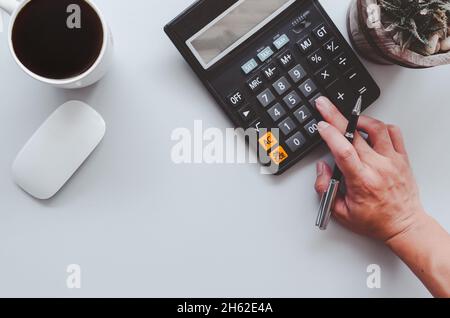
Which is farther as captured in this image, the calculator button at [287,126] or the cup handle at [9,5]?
the calculator button at [287,126]

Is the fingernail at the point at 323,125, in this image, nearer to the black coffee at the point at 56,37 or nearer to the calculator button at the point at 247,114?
the calculator button at the point at 247,114

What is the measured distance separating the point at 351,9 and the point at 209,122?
21 centimetres

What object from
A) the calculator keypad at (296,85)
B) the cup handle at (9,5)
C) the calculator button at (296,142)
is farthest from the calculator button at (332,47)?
the cup handle at (9,5)

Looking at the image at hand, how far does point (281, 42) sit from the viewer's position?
0.55 m

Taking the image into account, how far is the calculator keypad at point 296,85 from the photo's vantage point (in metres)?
0.55

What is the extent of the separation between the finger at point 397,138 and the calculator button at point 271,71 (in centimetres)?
15

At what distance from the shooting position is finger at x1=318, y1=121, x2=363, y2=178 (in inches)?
21.1

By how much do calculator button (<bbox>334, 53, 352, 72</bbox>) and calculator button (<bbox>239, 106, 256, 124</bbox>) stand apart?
0.12m

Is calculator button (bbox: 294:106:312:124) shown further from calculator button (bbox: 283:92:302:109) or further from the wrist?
the wrist

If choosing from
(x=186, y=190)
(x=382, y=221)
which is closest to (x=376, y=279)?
(x=382, y=221)

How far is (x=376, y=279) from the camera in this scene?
60 centimetres

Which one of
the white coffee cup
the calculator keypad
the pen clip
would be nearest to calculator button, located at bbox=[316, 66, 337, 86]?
the calculator keypad

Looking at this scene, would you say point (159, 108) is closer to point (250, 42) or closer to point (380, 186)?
point (250, 42)

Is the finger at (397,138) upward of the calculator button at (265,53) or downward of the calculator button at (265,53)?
downward
